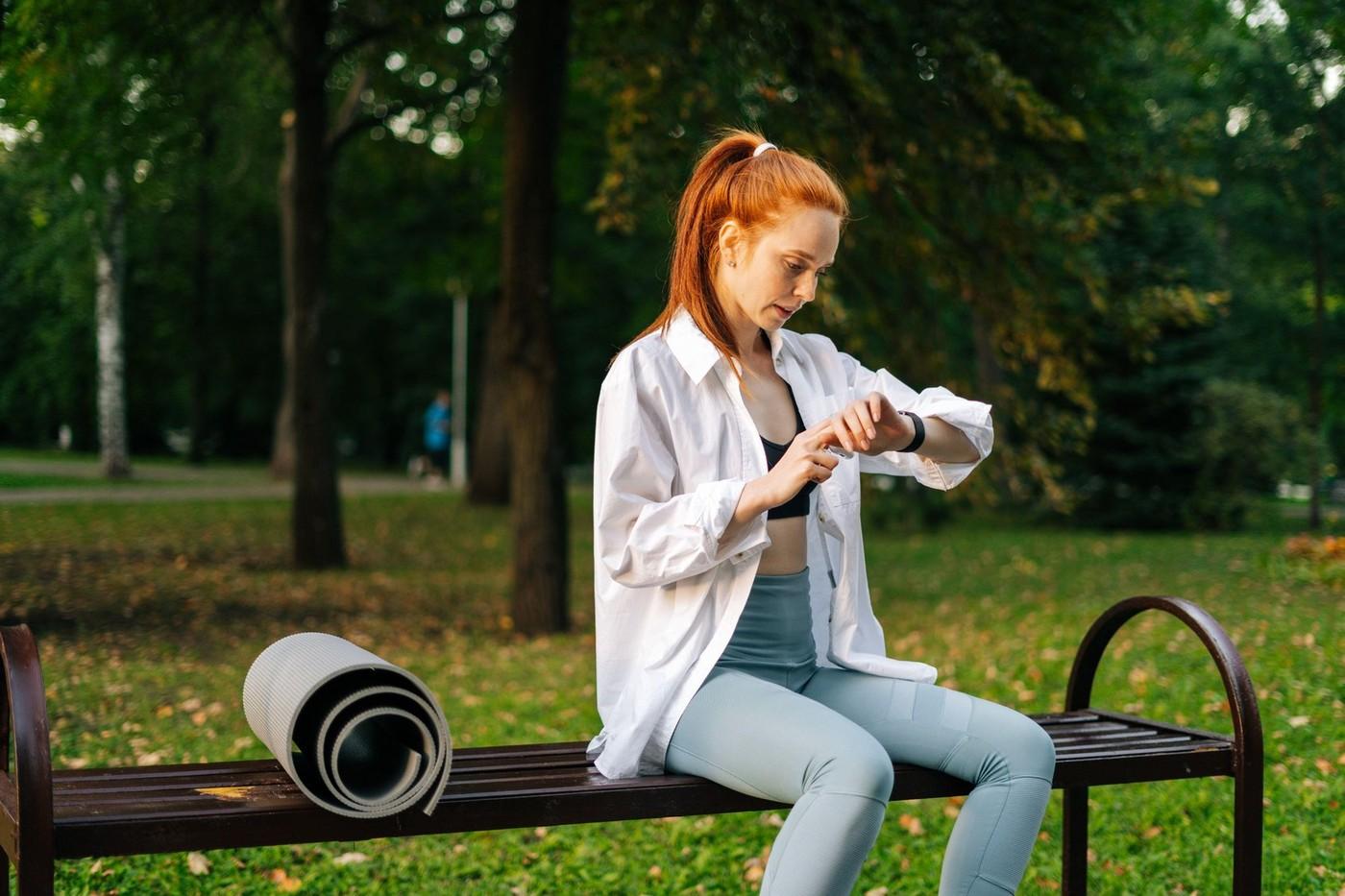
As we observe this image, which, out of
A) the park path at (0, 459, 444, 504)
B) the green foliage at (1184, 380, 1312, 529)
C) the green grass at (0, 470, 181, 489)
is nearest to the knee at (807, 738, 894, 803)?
the park path at (0, 459, 444, 504)

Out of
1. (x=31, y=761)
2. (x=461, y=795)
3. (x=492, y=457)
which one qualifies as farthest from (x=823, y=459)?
(x=492, y=457)

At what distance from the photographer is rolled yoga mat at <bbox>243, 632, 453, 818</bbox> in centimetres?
236

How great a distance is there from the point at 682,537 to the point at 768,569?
0.30 metres

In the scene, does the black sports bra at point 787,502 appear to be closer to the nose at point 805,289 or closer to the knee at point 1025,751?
the nose at point 805,289

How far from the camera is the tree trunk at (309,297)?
12.5 m

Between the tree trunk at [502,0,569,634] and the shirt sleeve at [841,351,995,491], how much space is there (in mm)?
6413

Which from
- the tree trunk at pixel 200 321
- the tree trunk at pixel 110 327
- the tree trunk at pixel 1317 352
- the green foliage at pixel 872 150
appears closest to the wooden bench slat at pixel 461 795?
the green foliage at pixel 872 150

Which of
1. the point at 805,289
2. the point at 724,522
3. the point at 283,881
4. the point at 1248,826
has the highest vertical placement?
the point at 805,289

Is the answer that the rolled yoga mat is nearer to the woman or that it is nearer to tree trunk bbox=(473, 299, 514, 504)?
the woman

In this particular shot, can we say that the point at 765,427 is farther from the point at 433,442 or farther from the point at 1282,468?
the point at 433,442

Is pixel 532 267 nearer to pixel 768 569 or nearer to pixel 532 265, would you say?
pixel 532 265

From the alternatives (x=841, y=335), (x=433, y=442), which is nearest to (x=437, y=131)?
(x=433, y=442)

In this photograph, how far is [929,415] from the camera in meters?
2.85

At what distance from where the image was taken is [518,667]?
27.5ft
